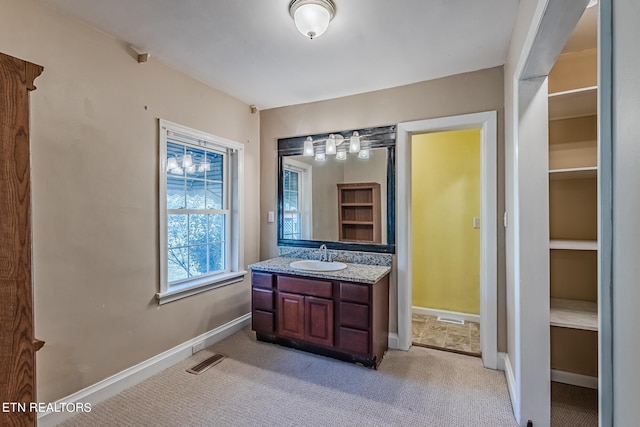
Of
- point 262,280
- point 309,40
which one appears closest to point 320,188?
point 262,280

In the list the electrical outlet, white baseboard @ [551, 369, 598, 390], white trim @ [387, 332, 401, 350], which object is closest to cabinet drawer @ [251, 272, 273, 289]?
the electrical outlet

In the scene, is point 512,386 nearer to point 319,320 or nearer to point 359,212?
point 319,320

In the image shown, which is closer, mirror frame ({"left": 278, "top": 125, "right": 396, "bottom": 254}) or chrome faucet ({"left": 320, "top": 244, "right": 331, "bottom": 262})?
mirror frame ({"left": 278, "top": 125, "right": 396, "bottom": 254})

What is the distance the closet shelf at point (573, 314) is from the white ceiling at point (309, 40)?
6.19 feet

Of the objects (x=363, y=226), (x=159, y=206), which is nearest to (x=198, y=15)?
(x=159, y=206)

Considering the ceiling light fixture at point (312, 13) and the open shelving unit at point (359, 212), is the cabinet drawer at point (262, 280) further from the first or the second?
the ceiling light fixture at point (312, 13)

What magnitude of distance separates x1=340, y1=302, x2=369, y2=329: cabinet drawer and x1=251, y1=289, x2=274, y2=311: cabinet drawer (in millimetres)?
722

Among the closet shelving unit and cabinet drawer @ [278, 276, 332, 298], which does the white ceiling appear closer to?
the closet shelving unit

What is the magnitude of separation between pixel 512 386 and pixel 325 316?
1.41m

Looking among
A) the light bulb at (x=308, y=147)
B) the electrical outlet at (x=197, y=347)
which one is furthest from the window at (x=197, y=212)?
the light bulb at (x=308, y=147)

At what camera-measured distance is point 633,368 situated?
584mm

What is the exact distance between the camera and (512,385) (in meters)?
2.07

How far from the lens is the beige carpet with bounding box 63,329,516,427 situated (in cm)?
189

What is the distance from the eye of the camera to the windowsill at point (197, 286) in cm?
250
